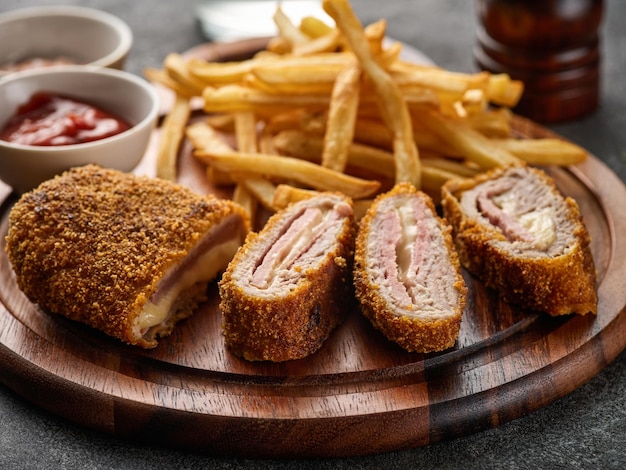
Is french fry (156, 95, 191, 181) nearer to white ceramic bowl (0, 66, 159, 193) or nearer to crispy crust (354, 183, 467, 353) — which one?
white ceramic bowl (0, 66, 159, 193)

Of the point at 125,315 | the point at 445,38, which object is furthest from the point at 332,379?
the point at 445,38

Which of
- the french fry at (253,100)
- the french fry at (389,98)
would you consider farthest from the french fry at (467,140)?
the french fry at (253,100)

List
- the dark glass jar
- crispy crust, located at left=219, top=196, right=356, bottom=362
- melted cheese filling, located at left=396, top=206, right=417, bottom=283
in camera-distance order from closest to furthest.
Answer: crispy crust, located at left=219, top=196, right=356, bottom=362 < melted cheese filling, located at left=396, top=206, right=417, bottom=283 < the dark glass jar

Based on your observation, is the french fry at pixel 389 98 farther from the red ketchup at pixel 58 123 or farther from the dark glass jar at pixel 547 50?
the dark glass jar at pixel 547 50

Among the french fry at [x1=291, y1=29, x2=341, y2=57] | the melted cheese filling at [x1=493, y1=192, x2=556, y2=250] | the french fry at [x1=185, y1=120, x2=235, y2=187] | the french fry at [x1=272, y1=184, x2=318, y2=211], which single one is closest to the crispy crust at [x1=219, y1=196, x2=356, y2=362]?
the french fry at [x1=272, y1=184, x2=318, y2=211]

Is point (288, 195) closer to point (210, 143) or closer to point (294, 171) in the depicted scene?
point (294, 171)

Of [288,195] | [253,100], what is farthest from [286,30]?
[288,195]

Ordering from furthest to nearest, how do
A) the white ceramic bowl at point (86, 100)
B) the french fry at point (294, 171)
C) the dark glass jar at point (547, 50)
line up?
the dark glass jar at point (547, 50) → the white ceramic bowl at point (86, 100) → the french fry at point (294, 171)
